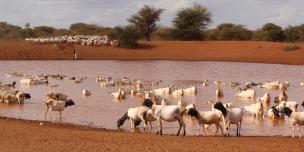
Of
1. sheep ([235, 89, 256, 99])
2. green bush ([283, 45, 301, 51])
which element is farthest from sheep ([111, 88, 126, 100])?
green bush ([283, 45, 301, 51])

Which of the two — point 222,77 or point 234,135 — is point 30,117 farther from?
point 222,77

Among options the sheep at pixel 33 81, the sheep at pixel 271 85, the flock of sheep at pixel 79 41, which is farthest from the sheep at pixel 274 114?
the flock of sheep at pixel 79 41

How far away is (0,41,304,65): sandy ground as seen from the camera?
206ft

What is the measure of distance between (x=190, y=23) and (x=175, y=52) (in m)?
16.3

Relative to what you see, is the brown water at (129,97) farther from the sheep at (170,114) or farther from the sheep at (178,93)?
the sheep at (170,114)

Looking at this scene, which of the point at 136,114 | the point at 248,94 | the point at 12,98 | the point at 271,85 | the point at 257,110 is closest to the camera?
the point at 136,114

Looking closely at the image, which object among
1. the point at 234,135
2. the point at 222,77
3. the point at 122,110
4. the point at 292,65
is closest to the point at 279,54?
the point at 292,65

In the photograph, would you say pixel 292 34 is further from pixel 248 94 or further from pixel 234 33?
Result: pixel 248 94

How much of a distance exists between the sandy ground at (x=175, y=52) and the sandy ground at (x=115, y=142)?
45389mm

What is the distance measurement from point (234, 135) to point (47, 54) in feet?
160

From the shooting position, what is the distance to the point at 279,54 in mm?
63562

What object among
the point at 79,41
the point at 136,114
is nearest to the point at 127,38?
the point at 79,41

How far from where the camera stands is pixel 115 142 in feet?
47.3

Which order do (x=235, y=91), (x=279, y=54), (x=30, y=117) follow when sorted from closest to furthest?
(x=30, y=117) < (x=235, y=91) < (x=279, y=54)
